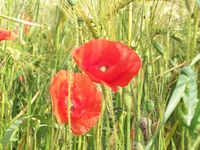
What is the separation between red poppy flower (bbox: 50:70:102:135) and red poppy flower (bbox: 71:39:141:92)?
0.39ft

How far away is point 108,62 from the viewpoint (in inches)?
→ 29.3

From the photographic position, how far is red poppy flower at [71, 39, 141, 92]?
69 centimetres

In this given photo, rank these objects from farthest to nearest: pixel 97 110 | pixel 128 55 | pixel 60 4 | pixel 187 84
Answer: pixel 60 4 → pixel 97 110 → pixel 128 55 → pixel 187 84

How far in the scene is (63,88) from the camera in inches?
33.9

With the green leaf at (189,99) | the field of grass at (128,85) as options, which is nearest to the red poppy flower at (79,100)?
the field of grass at (128,85)

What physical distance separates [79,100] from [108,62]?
150 millimetres

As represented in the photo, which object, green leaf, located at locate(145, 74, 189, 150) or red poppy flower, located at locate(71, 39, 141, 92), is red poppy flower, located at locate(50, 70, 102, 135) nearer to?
red poppy flower, located at locate(71, 39, 141, 92)

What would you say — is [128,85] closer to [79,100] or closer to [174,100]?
[79,100]

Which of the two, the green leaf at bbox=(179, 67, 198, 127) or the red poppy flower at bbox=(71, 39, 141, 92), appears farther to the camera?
the red poppy flower at bbox=(71, 39, 141, 92)

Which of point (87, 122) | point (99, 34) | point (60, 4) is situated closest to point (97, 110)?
point (87, 122)

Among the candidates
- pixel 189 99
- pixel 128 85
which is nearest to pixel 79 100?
pixel 128 85

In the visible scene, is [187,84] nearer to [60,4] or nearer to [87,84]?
[87,84]

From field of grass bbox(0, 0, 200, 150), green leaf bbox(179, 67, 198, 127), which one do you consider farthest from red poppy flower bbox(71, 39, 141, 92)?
green leaf bbox(179, 67, 198, 127)

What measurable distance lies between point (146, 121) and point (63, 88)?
0.52 ft
